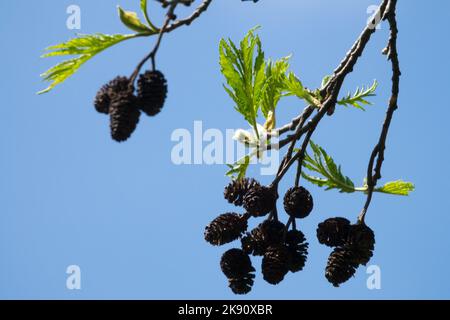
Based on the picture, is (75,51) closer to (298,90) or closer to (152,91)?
(152,91)

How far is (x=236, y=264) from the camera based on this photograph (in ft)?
6.67

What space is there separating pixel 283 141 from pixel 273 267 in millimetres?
362

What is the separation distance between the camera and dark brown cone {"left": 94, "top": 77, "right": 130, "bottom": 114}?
1.63 meters

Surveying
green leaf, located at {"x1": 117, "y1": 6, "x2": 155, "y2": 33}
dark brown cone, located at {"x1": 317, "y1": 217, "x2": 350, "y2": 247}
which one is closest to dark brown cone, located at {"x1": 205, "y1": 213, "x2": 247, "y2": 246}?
dark brown cone, located at {"x1": 317, "y1": 217, "x2": 350, "y2": 247}

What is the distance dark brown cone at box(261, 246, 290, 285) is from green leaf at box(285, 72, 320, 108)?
503mm

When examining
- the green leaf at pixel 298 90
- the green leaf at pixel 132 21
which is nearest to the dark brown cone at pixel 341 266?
the green leaf at pixel 298 90

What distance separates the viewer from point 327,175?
7.89ft

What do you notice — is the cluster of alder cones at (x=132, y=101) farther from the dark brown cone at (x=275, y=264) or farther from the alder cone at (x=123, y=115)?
the dark brown cone at (x=275, y=264)

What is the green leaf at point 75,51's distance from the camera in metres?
1.72

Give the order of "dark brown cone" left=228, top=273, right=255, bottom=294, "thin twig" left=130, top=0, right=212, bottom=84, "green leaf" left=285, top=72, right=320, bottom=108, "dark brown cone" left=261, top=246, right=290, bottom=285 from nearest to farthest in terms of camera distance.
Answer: "thin twig" left=130, top=0, right=212, bottom=84, "dark brown cone" left=261, top=246, right=290, bottom=285, "dark brown cone" left=228, top=273, right=255, bottom=294, "green leaf" left=285, top=72, right=320, bottom=108

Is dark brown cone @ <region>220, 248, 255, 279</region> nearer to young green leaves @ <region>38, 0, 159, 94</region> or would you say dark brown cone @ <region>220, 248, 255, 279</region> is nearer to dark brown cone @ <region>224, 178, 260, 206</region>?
dark brown cone @ <region>224, 178, 260, 206</region>

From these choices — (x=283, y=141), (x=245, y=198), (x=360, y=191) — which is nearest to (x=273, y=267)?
(x=245, y=198)

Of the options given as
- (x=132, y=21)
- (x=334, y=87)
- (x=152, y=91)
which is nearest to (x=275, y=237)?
(x=334, y=87)

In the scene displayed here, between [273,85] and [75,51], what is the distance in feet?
2.57
